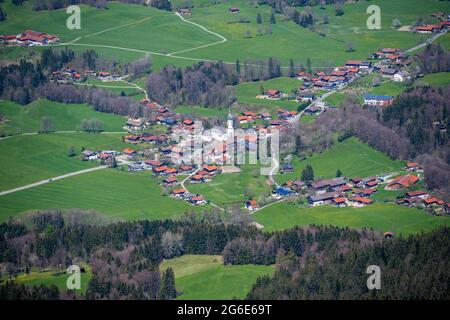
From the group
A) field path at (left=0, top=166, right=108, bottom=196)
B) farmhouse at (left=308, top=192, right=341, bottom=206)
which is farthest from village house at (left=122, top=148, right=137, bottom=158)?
farmhouse at (left=308, top=192, right=341, bottom=206)

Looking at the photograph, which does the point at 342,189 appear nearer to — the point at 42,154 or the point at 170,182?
the point at 170,182

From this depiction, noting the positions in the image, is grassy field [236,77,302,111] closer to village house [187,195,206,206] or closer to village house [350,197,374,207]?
village house [187,195,206,206]

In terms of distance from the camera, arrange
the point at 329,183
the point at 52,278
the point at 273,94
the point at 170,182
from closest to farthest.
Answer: the point at 52,278
the point at 329,183
the point at 170,182
the point at 273,94

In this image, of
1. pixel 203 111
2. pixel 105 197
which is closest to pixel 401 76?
pixel 203 111

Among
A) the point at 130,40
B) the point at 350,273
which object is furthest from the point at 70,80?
the point at 350,273

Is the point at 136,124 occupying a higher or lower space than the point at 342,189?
higher
